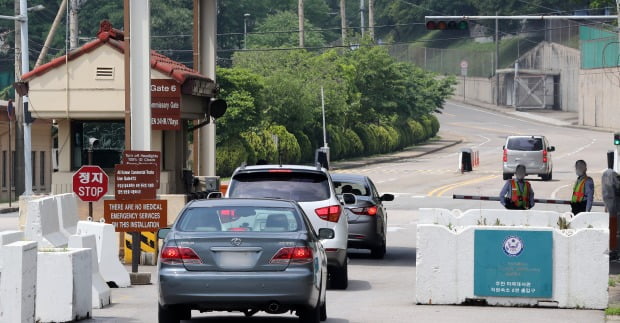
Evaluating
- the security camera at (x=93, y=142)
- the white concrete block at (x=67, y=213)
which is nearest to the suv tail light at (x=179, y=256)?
the white concrete block at (x=67, y=213)

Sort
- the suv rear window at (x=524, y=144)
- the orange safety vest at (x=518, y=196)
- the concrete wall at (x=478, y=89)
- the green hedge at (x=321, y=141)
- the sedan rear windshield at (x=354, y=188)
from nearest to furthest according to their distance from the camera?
1. the orange safety vest at (x=518, y=196)
2. the sedan rear windshield at (x=354, y=188)
3. the suv rear window at (x=524, y=144)
4. the green hedge at (x=321, y=141)
5. the concrete wall at (x=478, y=89)

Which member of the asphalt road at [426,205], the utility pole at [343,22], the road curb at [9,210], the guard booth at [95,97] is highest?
the utility pole at [343,22]

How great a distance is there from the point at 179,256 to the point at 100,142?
1528cm

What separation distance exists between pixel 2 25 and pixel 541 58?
50.7 m

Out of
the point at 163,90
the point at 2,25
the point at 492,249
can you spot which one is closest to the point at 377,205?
the point at 163,90

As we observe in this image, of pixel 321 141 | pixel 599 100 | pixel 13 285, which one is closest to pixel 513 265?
pixel 13 285

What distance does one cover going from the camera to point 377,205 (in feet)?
77.5

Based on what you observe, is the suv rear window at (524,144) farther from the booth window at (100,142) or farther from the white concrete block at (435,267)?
the white concrete block at (435,267)

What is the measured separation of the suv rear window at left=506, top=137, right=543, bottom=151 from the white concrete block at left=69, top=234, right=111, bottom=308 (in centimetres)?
4009

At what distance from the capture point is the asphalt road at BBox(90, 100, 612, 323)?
15125mm

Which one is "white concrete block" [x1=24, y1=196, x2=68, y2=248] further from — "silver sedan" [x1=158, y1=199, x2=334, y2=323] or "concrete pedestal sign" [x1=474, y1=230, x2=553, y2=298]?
"concrete pedestal sign" [x1=474, y1=230, x2=553, y2=298]

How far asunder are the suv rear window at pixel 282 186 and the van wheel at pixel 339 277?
1.00m

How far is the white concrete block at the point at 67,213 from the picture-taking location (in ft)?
62.1

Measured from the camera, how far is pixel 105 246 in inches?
716
